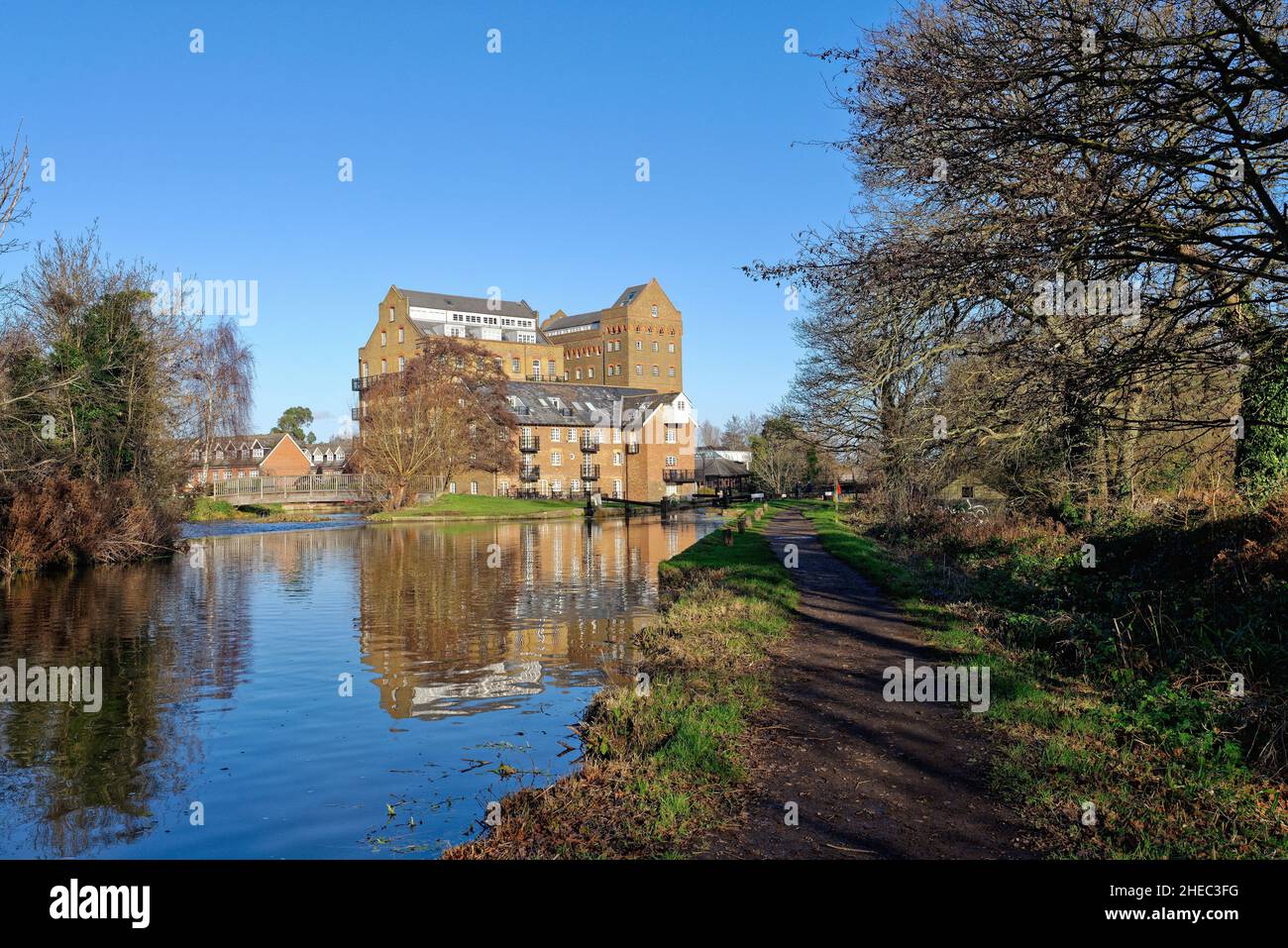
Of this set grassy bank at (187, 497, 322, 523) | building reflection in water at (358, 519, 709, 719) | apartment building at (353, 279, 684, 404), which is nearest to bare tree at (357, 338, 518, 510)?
grassy bank at (187, 497, 322, 523)

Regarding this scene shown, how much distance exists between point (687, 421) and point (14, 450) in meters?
58.4

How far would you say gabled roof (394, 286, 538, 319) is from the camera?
89062 millimetres

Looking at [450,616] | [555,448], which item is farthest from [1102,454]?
[555,448]

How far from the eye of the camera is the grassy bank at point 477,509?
171 feet

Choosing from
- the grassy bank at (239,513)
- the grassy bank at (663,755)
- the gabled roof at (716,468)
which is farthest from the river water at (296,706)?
the gabled roof at (716,468)

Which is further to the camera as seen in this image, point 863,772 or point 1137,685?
point 1137,685

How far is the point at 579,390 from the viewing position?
78.4 meters

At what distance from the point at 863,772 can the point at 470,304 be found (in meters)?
91.9

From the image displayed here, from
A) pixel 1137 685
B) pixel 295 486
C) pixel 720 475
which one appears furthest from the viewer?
pixel 720 475

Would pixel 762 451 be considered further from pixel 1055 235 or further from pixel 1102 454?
pixel 1055 235

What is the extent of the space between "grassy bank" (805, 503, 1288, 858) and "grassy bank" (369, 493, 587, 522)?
1579 inches

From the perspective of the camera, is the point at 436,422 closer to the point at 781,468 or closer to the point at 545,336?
the point at 781,468

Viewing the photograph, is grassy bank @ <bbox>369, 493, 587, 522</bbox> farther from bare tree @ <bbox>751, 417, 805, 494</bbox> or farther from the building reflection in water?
bare tree @ <bbox>751, 417, 805, 494</bbox>

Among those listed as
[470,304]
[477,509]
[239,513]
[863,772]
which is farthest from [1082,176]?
[470,304]
